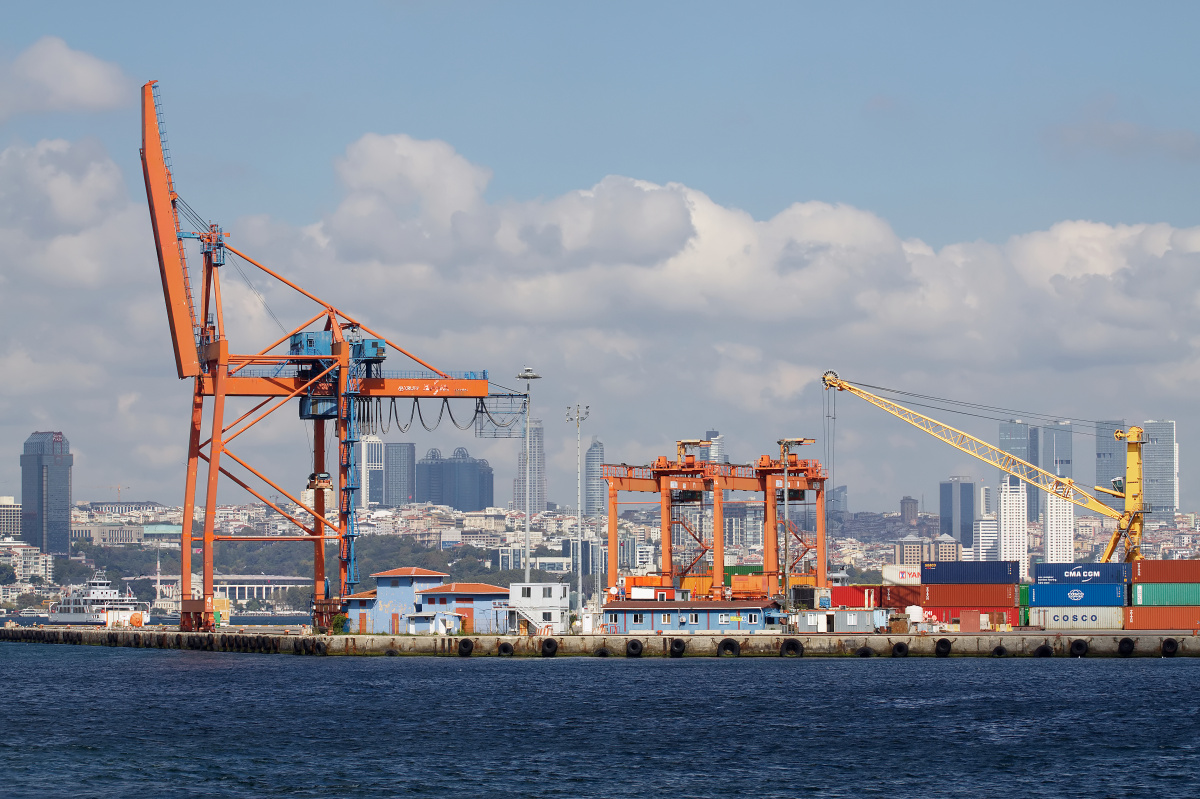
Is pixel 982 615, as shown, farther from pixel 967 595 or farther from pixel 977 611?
pixel 967 595

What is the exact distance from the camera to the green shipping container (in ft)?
291

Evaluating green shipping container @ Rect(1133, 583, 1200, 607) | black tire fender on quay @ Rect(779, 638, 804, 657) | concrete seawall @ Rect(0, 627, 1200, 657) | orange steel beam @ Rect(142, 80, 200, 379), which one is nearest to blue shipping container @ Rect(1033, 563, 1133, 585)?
green shipping container @ Rect(1133, 583, 1200, 607)

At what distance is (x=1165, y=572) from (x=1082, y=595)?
16.4ft

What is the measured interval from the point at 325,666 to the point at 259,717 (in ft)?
69.1

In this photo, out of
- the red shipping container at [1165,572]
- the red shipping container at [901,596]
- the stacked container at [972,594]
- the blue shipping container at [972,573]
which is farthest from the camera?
the red shipping container at [901,596]

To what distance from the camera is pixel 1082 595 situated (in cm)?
8975

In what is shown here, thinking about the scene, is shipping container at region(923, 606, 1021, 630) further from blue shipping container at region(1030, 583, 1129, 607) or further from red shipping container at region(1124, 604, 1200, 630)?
red shipping container at region(1124, 604, 1200, 630)

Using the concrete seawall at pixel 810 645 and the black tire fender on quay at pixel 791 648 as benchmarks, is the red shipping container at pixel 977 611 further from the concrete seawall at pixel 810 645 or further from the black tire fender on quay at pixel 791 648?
the black tire fender on quay at pixel 791 648

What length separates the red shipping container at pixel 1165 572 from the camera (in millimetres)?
89188

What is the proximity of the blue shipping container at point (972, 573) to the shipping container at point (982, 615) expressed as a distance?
1.62 metres

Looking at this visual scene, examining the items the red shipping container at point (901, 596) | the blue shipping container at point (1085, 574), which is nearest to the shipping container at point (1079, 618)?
the blue shipping container at point (1085, 574)

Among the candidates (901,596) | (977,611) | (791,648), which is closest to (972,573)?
(977,611)

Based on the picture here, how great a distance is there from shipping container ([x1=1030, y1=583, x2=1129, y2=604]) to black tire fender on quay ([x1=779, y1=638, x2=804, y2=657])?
1686 cm

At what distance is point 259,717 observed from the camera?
59.5m
